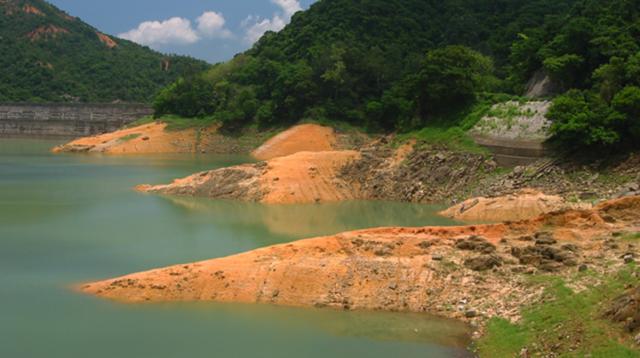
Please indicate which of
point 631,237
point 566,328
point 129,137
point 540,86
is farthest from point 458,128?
point 129,137

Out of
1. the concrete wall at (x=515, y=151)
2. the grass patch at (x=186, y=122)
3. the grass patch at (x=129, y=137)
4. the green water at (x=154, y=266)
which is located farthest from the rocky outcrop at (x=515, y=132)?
the grass patch at (x=129, y=137)

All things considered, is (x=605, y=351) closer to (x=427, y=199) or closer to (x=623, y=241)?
(x=623, y=241)

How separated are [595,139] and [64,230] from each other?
73.6 feet

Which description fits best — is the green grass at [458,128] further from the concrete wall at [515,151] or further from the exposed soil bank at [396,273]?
the exposed soil bank at [396,273]

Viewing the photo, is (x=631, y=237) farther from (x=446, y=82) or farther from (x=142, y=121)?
(x=142, y=121)

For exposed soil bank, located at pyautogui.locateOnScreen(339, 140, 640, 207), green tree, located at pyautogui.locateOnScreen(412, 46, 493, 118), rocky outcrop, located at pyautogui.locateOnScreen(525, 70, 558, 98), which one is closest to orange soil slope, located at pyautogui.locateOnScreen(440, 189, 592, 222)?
exposed soil bank, located at pyautogui.locateOnScreen(339, 140, 640, 207)

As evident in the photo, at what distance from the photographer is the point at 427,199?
112 feet

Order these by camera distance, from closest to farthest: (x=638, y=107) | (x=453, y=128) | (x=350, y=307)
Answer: (x=350, y=307)
(x=638, y=107)
(x=453, y=128)

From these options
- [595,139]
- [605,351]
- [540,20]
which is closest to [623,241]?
[605,351]

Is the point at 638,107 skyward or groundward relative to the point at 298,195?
skyward

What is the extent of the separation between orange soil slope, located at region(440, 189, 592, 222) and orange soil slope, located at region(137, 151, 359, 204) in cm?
767

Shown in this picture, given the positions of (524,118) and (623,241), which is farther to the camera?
(524,118)

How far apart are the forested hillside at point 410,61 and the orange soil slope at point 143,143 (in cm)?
382

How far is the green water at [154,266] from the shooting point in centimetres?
1490
